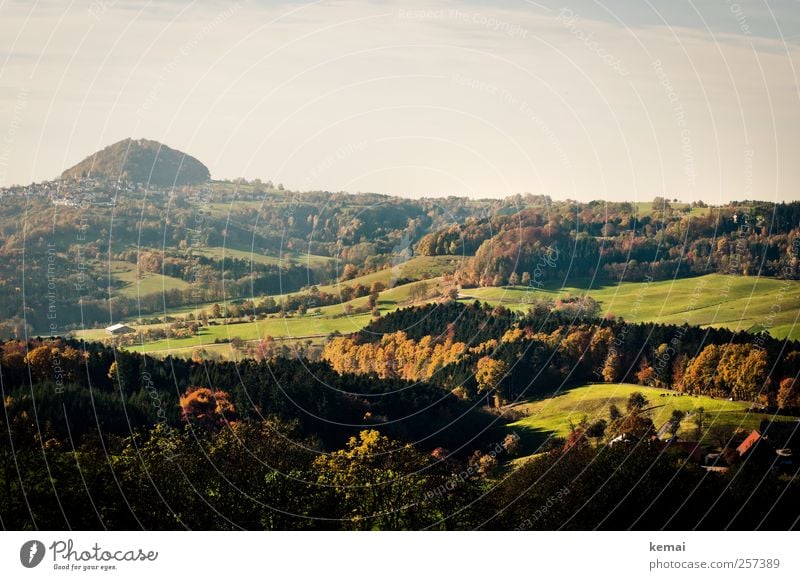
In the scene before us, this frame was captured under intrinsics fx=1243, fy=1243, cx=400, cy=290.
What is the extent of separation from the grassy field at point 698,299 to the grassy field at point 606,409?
471 inches

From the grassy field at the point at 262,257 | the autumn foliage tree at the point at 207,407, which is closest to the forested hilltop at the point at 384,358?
the autumn foliage tree at the point at 207,407

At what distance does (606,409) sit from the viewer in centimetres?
8169

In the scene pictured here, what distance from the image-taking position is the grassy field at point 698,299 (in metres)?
94.2

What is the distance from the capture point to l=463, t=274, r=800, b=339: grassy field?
309 feet

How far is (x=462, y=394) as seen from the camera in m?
87.9

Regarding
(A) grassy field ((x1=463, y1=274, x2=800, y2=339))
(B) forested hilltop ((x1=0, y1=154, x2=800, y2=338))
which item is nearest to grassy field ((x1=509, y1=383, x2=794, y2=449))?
(A) grassy field ((x1=463, y1=274, x2=800, y2=339))

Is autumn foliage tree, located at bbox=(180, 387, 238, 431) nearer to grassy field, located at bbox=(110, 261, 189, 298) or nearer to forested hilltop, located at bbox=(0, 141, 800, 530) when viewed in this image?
forested hilltop, located at bbox=(0, 141, 800, 530)

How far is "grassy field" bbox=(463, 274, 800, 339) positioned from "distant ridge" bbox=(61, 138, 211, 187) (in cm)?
2713

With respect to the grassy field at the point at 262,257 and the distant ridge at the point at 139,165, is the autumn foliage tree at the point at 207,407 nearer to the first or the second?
the grassy field at the point at 262,257
